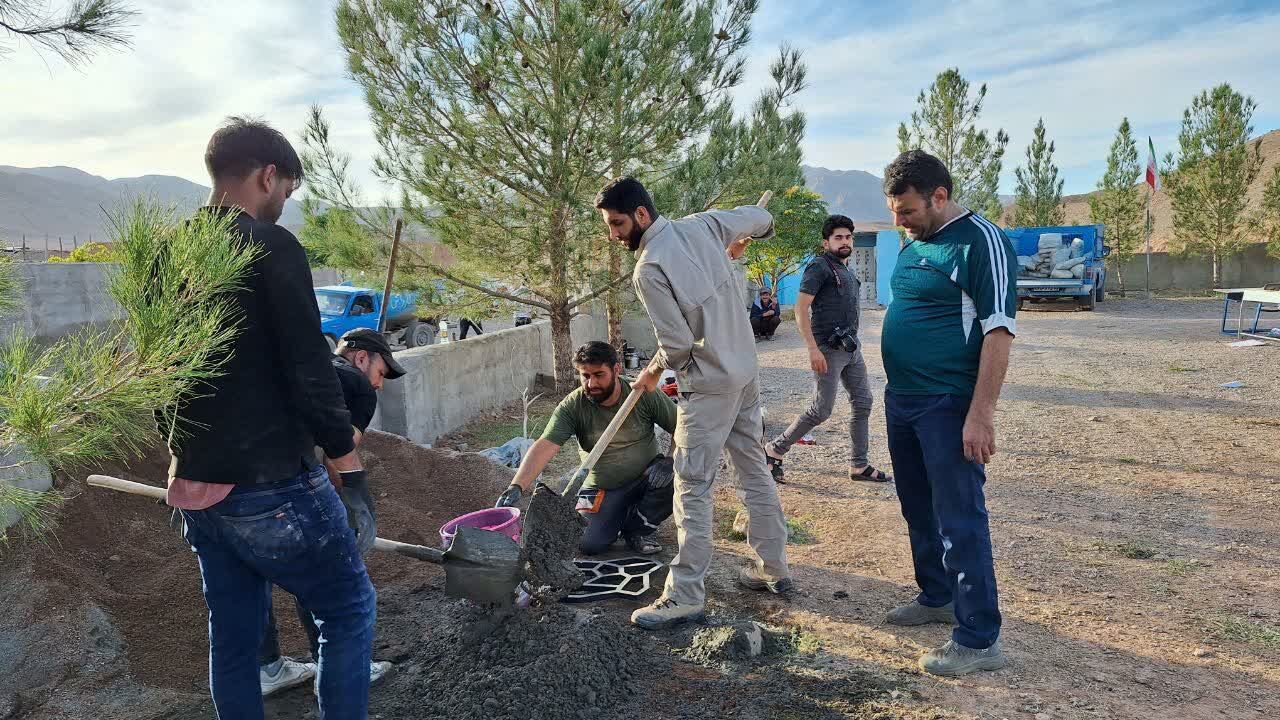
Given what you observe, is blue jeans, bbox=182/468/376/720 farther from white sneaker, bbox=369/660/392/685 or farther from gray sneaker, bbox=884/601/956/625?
gray sneaker, bbox=884/601/956/625

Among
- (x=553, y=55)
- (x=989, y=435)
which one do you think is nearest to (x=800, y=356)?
(x=553, y=55)

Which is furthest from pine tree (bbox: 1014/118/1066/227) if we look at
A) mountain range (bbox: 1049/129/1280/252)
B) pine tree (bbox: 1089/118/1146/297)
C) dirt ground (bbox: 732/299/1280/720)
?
mountain range (bbox: 1049/129/1280/252)

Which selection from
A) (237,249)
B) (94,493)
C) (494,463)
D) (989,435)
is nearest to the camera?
(237,249)

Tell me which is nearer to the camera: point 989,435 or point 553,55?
point 989,435

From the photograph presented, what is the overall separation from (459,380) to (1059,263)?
61.0 ft

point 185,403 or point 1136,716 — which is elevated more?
point 185,403

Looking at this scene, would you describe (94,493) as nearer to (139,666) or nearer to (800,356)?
A: (139,666)

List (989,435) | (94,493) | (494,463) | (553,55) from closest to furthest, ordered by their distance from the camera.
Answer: (989,435)
(94,493)
(494,463)
(553,55)

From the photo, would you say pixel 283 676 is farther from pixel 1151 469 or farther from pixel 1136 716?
pixel 1151 469

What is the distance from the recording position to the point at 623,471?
4.19m

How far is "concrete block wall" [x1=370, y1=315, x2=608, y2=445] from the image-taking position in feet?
21.0

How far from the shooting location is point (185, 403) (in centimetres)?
174

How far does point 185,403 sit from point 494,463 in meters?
3.79

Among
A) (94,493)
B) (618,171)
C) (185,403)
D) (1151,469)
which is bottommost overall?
(1151,469)
